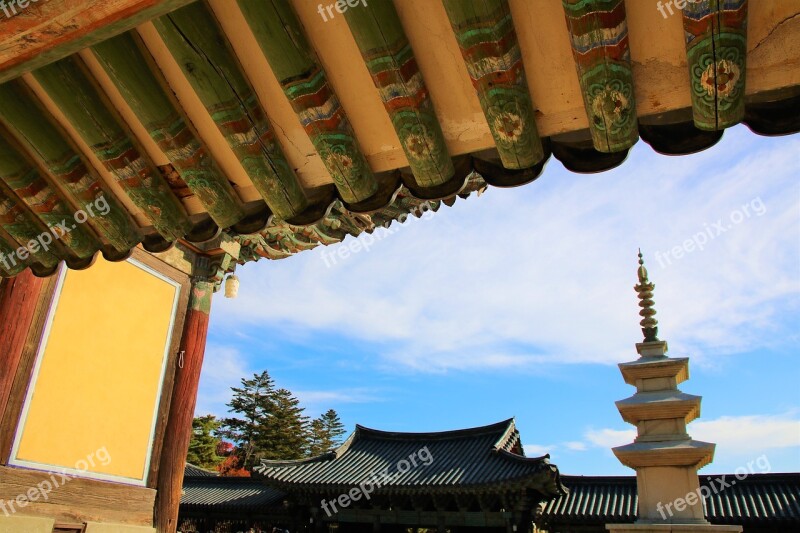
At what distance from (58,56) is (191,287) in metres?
5.40

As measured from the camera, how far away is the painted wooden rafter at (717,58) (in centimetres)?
158

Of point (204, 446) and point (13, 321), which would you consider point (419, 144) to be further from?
point (204, 446)

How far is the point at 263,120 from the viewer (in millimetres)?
2357

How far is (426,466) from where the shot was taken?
17.0m

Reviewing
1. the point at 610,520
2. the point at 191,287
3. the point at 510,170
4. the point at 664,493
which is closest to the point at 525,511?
the point at 610,520

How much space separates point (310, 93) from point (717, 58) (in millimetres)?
1486

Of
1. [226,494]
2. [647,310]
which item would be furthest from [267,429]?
[647,310]

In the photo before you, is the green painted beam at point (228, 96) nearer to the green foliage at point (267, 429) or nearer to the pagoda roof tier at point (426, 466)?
the pagoda roof tier at point (426, 466)

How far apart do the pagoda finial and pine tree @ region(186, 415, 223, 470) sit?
36514 mm

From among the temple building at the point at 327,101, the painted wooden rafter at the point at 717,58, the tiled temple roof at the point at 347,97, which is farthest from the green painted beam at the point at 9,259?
the painted wooden rafter at the point at 717,58

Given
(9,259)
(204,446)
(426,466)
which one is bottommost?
(9,259)

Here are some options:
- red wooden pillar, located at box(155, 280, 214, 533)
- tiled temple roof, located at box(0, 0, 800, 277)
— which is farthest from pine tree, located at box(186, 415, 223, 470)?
tiled temple roof, located at box(0, 0, 800, 277)

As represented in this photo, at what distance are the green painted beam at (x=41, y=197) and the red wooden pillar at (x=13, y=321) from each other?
2638 mm

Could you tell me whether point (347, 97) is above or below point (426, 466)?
below
